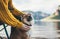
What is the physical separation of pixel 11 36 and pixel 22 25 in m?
0.17

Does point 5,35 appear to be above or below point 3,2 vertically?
below

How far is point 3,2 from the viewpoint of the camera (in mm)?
1549

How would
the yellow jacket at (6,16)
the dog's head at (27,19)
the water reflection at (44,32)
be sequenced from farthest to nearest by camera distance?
the water reflection at (44,32), the dog's head at (27,19), the yellow jacket at (6,16)

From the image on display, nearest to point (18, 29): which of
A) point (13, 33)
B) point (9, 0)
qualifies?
point (13, 33)

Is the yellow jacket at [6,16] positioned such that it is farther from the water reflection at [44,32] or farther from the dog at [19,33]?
the water reflection at [44,32]

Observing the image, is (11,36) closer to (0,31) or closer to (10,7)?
(0,31)

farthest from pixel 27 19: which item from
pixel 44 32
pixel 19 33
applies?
pixel 44 32

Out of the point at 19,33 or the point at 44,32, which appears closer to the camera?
the point at 19,33

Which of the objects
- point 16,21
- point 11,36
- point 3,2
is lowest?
point 11,36

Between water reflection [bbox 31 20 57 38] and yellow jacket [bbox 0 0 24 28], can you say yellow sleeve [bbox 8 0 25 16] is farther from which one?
water reflection [bbox 31 20 57 38]

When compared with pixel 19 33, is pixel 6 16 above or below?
above

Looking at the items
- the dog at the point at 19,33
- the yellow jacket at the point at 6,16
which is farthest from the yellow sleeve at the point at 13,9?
the yellow jacket at the point at 6,16

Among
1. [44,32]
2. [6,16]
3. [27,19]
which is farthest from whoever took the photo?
[44,32]

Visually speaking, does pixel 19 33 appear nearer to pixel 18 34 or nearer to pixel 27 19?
pixel 18 34
